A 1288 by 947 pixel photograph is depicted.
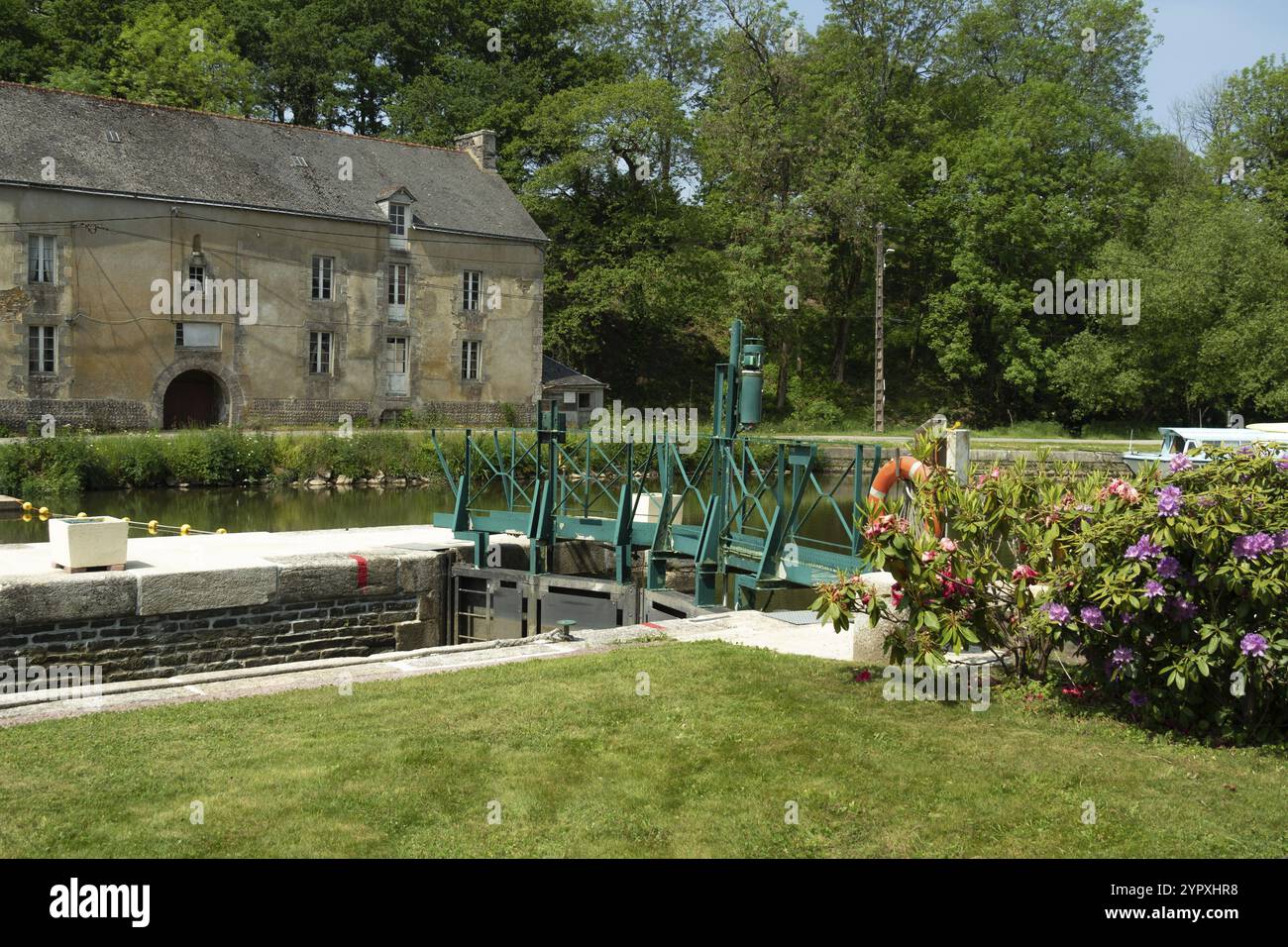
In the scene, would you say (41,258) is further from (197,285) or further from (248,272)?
(248,272)

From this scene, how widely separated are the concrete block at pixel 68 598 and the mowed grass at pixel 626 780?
453cm

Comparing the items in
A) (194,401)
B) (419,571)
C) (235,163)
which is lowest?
(419,571)

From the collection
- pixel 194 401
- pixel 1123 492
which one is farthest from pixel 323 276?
pixel 1123 492

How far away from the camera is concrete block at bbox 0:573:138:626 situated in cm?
1182

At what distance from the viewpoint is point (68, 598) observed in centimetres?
1213

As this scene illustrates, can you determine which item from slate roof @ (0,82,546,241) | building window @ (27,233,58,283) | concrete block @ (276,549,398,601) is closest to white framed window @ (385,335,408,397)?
slate roof @ (0,82,546,241)

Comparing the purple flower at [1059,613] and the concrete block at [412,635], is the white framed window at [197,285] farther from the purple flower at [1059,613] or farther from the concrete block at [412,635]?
the purple flower at [1059,613]

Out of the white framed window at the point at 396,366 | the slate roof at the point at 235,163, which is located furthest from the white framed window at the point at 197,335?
the white framed window at the point at 396,366

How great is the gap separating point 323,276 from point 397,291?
109 inches

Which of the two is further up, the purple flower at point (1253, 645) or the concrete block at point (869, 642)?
the purple flower at point (1253, 645)

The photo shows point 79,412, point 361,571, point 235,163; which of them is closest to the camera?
point 361,571

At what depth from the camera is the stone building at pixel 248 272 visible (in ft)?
113
